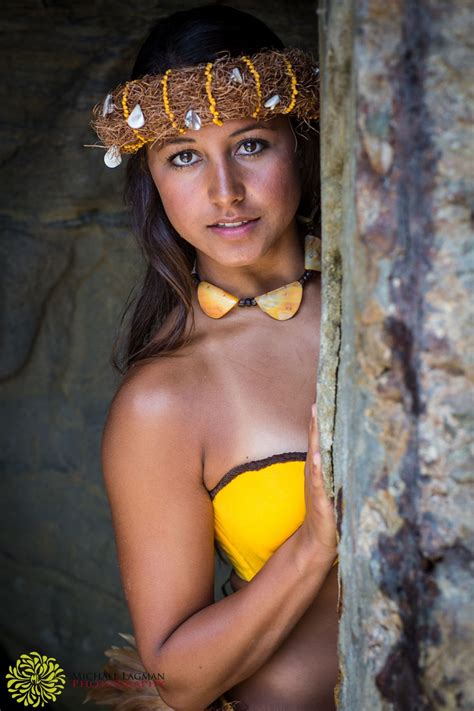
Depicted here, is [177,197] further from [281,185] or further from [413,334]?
[413,334]

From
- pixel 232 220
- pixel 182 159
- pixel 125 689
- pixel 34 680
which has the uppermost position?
pixel 182 159

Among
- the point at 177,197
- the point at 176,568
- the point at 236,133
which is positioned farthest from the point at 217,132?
the point at 176,568

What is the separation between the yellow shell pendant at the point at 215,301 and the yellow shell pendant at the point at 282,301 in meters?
0.06

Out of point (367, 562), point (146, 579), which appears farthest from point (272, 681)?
point (367, 562)

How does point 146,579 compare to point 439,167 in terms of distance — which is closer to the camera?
point 439,167

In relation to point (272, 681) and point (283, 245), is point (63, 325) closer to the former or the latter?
point (283, 245)

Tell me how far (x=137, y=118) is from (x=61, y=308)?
1.42 m

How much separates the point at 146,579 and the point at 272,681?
0.34m

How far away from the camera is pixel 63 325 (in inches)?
119

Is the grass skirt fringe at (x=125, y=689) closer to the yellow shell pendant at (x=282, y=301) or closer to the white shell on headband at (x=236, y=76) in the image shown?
the yellow shell pendant at (x=282, y=301)

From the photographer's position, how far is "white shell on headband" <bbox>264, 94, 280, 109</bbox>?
1.67 m


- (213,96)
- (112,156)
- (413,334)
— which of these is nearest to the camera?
(413,334)

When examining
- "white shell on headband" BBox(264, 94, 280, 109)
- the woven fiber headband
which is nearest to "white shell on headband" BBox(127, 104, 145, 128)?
the woven fiber headband

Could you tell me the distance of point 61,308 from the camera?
9.90ft
